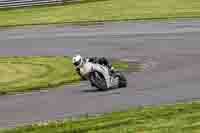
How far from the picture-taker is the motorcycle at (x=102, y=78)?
18.3 m

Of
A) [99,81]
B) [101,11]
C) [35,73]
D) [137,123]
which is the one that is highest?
[101,11]

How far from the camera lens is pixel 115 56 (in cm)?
2659

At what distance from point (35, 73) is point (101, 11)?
19366mm

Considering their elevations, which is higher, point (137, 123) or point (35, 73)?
point (35, 73)

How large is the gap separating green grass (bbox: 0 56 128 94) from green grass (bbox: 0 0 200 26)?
12.1 metres

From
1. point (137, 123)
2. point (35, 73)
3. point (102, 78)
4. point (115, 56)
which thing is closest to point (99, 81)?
point (102, 78)

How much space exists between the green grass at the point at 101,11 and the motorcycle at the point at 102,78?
18509 mm

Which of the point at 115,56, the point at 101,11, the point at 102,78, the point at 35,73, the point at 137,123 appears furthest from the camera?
the point at 101,11

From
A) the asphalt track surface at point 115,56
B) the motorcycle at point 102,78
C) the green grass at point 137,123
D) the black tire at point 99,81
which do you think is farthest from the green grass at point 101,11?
the green grass at point 137,123

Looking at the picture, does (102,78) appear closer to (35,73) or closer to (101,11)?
(35,73)

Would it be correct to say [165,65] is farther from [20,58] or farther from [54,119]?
[54,119]

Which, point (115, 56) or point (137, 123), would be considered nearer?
point (137, 123)

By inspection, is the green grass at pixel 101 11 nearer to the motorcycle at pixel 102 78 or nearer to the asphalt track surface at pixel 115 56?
the asphalt track surface at pixel 115 56

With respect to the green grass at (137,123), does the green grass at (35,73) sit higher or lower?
higher
